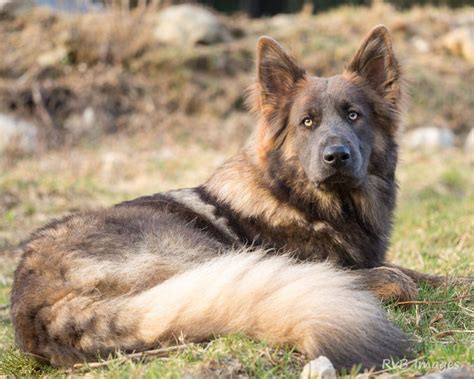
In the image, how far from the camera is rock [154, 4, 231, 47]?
17219 mm

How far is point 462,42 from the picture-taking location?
60.0 feet

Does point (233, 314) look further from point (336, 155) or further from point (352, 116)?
point (352, 116)

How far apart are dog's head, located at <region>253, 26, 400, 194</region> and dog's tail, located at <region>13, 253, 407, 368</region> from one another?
1.15m

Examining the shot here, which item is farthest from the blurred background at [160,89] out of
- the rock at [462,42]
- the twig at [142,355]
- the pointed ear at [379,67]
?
the twig at [142,355]

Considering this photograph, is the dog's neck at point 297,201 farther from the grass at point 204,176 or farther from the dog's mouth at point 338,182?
the grass at point 204,176

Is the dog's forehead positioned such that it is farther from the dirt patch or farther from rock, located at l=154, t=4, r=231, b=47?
rock, located at l=154, t=4, r=231, b=47

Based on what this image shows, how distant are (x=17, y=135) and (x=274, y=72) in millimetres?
9320

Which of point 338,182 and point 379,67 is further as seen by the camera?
point 379,67

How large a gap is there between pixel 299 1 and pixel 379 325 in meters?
23.6

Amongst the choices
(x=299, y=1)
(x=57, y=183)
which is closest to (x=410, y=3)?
(x=299, y=1)

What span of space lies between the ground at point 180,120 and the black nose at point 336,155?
1.05m

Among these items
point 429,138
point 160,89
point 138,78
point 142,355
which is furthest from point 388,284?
point 138,78

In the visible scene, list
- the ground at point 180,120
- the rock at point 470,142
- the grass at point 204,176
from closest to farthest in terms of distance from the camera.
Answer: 1. the grass at point 204,176
2. the ground at point 180,120
3. the rock at point 470,142

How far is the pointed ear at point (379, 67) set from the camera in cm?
518
